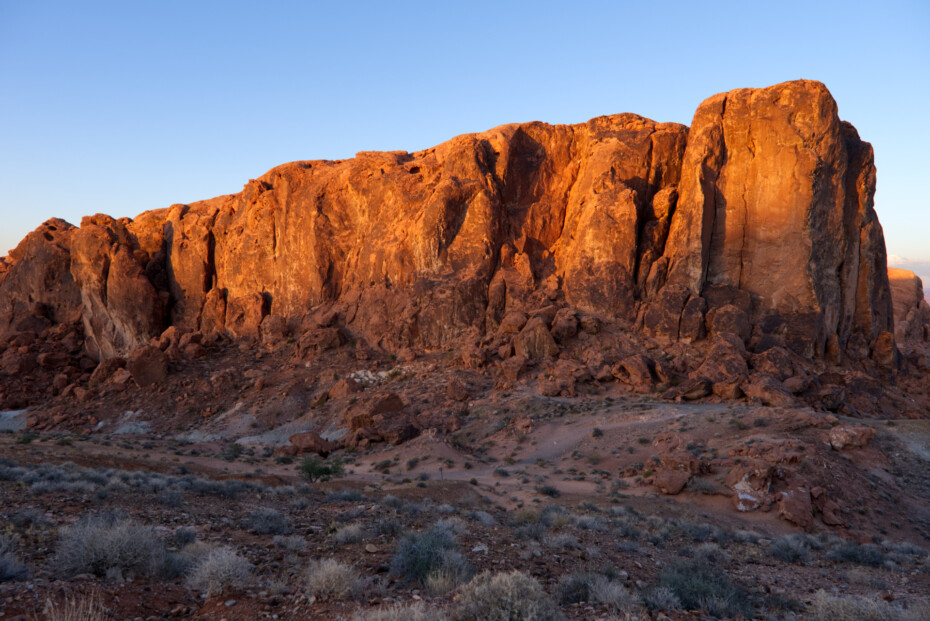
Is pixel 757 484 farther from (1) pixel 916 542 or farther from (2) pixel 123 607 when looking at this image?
(2) pixel 123 607

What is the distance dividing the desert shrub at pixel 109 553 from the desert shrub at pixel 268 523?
2442 millimetres

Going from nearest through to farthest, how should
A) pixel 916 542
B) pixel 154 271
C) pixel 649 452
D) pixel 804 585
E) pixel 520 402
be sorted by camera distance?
1. pixel 804 585
2. pixel 916 542
3. pixel 649 452
4. pixel 520 402
5. pixel 154 271

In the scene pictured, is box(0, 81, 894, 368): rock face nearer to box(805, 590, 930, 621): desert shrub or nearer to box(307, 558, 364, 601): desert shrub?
box(805, 590, 930, 621): desert shrub

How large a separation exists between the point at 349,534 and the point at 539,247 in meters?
34.8

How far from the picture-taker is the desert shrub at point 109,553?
6.14 meters

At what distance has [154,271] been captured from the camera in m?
50.3

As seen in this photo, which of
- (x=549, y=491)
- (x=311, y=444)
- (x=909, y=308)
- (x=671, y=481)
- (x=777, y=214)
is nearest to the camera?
(x=549, y=491)

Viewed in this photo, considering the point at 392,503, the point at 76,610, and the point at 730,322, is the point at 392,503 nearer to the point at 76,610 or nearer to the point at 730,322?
the point at 76,610

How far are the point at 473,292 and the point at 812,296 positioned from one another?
2154 centimetres

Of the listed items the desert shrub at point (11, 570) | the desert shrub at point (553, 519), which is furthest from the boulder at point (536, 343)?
the desert shrub at point (11, 570)

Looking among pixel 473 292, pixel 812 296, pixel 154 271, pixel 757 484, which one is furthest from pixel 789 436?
pixel 154 271

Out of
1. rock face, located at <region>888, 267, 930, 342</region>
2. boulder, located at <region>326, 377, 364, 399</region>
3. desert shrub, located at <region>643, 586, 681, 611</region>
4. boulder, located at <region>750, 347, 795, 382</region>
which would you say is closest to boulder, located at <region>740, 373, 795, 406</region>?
boulder, located at <region>750, 347, 795, 382</region>

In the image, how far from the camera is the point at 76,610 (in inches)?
199

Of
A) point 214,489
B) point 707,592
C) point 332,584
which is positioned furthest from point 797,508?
point 214,489
